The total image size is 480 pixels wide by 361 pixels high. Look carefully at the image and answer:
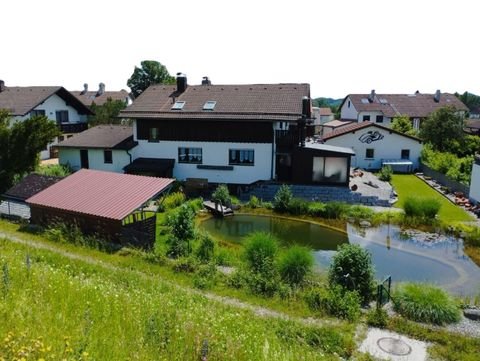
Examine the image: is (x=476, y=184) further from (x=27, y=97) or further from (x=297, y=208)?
(x=27, y=97)

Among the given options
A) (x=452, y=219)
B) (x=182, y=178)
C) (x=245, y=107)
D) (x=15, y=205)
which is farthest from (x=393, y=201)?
(x=15, y=205)

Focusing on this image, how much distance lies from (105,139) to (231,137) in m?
9.46

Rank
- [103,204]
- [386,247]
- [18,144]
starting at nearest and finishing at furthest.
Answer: [103,204]
[386,247]
[18,144]

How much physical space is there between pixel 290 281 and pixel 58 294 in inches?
268

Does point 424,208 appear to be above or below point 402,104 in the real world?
below

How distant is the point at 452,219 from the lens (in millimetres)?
20938

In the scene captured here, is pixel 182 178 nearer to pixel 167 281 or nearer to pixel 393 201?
pixel 393 201

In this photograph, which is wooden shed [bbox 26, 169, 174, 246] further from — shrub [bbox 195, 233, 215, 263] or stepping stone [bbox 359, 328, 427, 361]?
stepping stone [bbox 359, 328, 427, 361]

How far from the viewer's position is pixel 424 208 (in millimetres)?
20703

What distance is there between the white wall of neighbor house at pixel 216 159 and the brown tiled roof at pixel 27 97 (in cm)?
1305

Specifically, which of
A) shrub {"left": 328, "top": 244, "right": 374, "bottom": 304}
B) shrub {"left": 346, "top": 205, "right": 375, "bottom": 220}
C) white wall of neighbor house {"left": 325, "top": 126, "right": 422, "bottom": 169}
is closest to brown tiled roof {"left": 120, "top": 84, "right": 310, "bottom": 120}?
shrub {"left": 346, "top": 205, "right": 375, "bottom": 220}

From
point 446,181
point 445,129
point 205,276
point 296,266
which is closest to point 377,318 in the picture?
point 296,266

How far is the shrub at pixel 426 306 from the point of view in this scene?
34.1 feet

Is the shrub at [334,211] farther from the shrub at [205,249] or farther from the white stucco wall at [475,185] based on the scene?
the shrub at [205,249]
